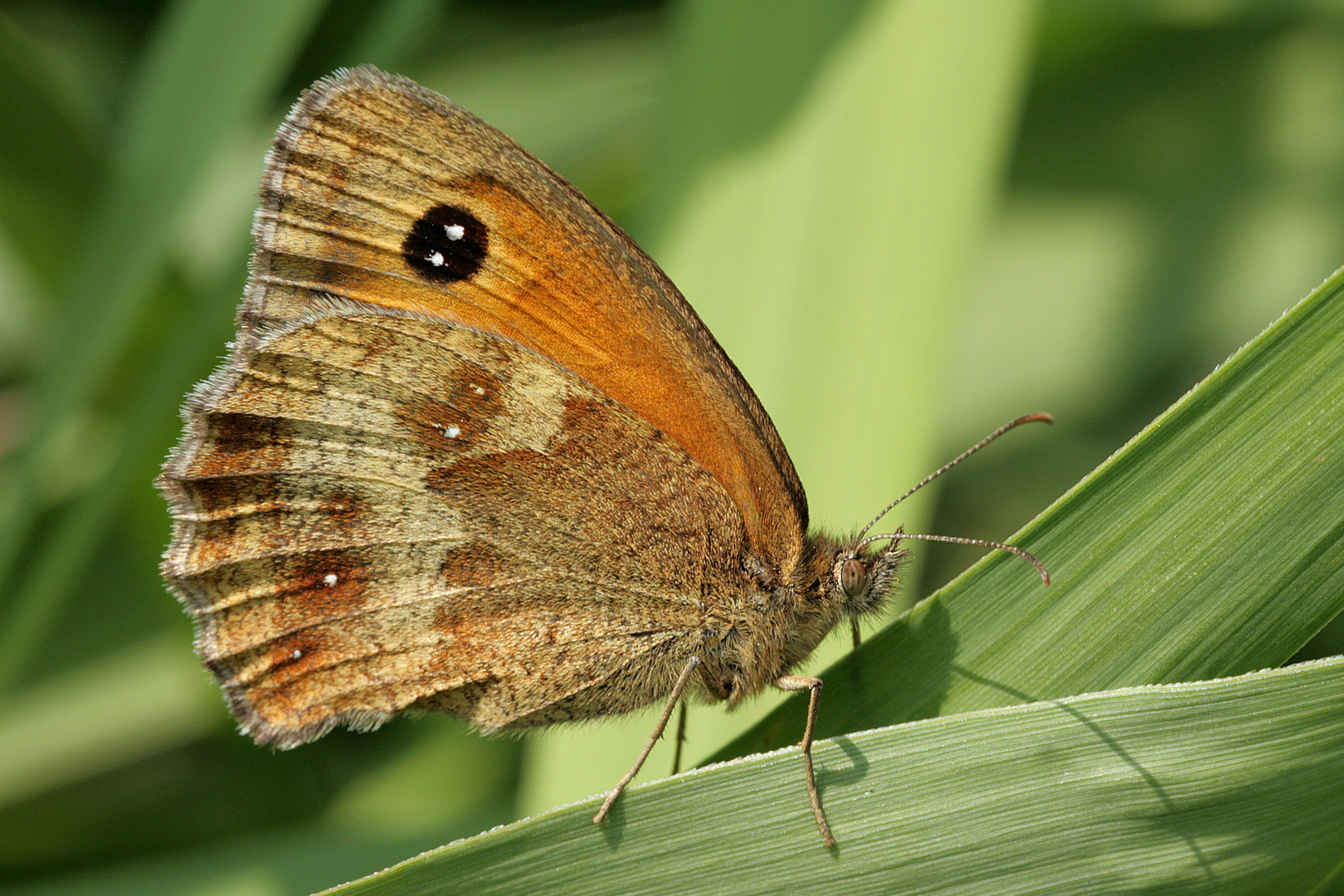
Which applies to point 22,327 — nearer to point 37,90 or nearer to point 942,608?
point 37,90

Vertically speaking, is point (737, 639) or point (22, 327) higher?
point (22, 327)

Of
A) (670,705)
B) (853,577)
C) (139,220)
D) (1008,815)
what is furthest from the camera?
(139,220)

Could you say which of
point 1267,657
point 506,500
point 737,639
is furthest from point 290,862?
point 1267,657

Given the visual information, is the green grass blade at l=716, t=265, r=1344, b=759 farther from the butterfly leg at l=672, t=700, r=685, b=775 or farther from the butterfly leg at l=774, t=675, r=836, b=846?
the butterfly leg at l=672, t=700, r=685, b=775

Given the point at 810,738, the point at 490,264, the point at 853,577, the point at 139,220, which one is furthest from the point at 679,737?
the point at 139,220

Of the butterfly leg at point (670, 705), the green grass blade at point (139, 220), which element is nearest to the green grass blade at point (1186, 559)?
the butterfly leg at point (670, 705)

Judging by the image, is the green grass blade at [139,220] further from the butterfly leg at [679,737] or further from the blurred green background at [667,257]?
the butterfly leg at [679,737]

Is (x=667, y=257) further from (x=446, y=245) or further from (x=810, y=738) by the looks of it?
(x=810, y=738)
